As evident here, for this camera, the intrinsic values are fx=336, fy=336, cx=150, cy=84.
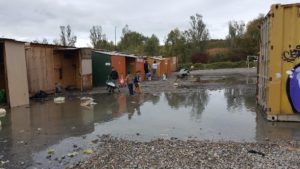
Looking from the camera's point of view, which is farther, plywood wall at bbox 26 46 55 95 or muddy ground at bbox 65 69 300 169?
plywood wall at bbox 26 46 55 95

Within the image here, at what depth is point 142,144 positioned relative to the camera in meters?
7.70

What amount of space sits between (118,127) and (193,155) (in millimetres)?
3947

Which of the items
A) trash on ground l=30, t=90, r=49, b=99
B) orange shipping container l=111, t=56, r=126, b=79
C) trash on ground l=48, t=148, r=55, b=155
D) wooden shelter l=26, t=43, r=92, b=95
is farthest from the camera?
orange shipping container l=111, t=56, r=126, b=79

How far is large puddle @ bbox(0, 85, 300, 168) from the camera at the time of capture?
776cm

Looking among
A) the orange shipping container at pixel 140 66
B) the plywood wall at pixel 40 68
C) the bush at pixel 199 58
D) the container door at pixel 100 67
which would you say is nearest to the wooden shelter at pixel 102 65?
the container door at pixel 100 67

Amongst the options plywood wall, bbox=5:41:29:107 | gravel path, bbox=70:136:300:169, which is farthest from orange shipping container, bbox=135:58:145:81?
gravel path, bbox=70:136:300:169

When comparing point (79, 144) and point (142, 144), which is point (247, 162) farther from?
point (79, 144)

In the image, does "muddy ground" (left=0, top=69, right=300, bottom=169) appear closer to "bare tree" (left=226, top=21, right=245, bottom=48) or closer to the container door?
the container door

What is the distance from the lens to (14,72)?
16.0m

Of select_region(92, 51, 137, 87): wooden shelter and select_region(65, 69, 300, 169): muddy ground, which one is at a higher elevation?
select_region(92, 51, 137, 87): wooden shelter

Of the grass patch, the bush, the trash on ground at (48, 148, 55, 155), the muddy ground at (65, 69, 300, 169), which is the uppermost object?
the bush

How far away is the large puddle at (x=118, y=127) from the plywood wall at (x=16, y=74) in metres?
1.27

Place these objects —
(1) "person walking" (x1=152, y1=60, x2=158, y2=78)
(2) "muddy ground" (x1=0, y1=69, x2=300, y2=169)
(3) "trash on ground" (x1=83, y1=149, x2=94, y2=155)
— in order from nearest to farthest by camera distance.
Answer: (2) "muddy ground" (x1=0, y1=69, x2=300, y2=169) < (3) "trash on ground" (x1=83, y1=149, x2=94, y2=155) < (1) "person walking" (x1=152, y1=60, x2=158, y2=78)

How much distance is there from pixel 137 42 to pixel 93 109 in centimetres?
5894
